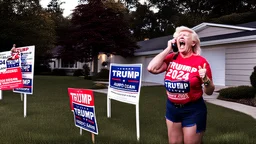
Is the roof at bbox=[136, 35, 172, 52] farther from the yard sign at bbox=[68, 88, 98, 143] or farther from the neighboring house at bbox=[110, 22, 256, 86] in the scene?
the yard sign at bbox=[68, 88, 98, 143]

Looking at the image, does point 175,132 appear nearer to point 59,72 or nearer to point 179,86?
point 179,86

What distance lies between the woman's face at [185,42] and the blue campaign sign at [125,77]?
246 cm

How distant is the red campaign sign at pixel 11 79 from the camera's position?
8797 mm

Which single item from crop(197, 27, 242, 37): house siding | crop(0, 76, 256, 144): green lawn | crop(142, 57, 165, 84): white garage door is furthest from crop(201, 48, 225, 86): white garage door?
crop(0, 76, 256, 144): green lawn

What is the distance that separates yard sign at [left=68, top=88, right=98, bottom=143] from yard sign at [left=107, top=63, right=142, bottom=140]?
3.25 feet

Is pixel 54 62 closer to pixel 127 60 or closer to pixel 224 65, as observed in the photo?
pixel 127 60

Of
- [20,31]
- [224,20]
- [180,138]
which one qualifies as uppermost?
[224,20]

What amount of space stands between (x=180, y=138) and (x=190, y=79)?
0.70m

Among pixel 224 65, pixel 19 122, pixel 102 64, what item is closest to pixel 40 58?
pixel 102 64

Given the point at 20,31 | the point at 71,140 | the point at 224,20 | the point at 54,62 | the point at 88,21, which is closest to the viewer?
the point at 71,140

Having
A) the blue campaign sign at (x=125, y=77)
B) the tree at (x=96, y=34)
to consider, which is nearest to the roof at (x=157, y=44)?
the tree at (x=96, y=34)

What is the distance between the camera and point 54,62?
44.2 metres

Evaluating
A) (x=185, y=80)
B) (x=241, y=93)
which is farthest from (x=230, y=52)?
(x=185, y=80)

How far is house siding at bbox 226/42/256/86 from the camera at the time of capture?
15.0 m
